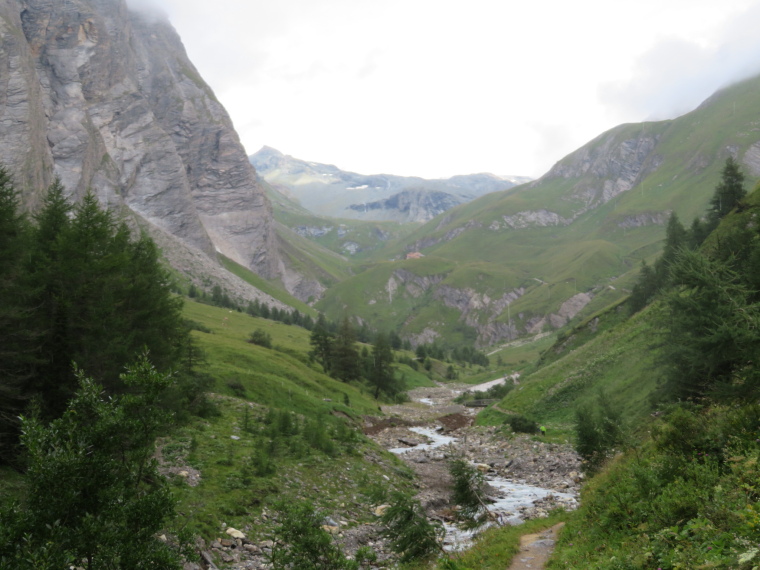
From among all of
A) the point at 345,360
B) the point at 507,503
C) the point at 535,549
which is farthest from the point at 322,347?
the point at 535,549

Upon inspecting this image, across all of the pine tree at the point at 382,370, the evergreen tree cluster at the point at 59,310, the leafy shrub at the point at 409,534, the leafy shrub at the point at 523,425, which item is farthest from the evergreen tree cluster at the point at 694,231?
the evergreen tree cluster at the point at 59,310

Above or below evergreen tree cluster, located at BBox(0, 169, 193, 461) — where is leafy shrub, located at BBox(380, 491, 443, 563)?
below

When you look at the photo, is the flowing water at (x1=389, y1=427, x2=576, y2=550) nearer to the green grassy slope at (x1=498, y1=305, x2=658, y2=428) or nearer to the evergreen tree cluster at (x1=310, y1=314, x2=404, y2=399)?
the green grassy slope at (x1=498, y1=305, x2=658, y2=428)

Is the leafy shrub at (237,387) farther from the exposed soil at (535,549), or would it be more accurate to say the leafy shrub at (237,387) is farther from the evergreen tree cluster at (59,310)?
the exposed soil at (535,549)

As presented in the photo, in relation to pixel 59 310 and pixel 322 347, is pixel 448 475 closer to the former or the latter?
pixel 59 310

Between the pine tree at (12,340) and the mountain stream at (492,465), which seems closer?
the pine tree at (12,340)

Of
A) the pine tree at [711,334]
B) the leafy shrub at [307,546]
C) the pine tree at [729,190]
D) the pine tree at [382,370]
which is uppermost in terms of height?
the pine tree at [729,190]

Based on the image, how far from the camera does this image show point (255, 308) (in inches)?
7141

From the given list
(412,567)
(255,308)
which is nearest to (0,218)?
(412,567)

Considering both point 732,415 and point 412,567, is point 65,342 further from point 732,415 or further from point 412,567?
point 732,415

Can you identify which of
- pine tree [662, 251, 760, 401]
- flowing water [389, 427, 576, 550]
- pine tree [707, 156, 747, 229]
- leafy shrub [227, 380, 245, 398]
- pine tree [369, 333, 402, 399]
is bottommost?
pine tree [369, 333, 402, 399]

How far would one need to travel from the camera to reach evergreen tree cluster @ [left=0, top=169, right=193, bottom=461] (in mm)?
19141

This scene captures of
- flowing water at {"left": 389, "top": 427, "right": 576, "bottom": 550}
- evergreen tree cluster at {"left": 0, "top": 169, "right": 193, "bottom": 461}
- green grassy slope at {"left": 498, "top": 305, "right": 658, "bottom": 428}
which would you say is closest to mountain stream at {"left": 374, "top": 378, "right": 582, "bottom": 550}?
flowing water at {"left": 389, "top": 427, "right": 576, "bottom": 550}

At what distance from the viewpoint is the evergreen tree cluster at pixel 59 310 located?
19.1m
